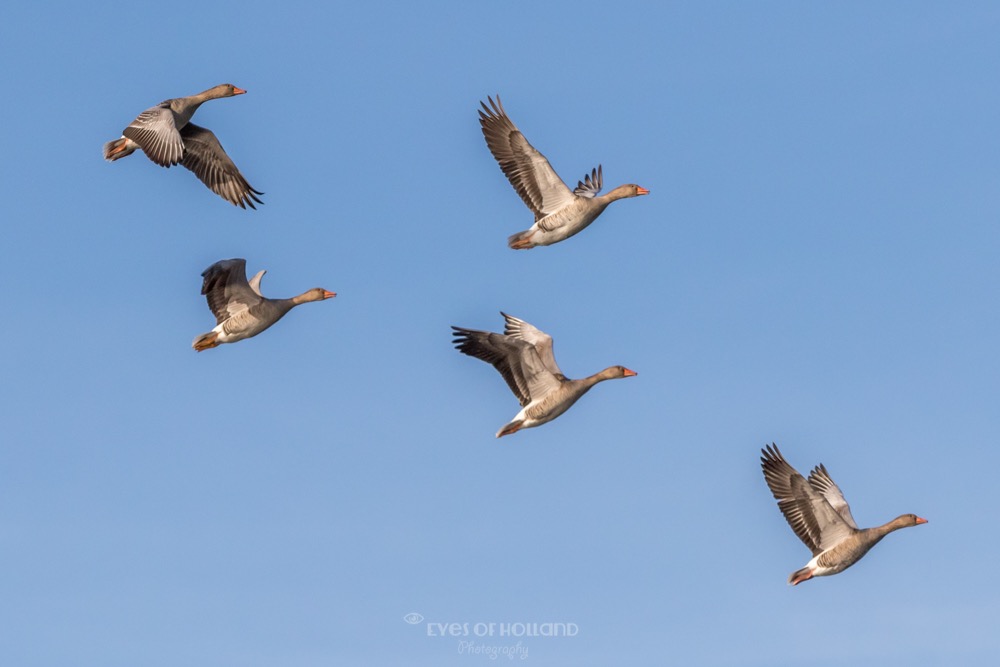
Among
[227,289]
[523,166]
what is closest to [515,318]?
[523,166]

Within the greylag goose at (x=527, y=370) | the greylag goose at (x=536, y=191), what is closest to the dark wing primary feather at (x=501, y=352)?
the greylag goose at (x=527, y=370)

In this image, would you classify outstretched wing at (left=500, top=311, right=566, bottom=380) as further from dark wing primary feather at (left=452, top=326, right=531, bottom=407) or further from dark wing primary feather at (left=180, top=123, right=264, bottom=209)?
dark wing primary feather at (left=180, top=123, right=264, bottom=209)

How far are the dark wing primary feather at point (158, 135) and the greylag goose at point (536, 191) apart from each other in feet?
Answer: 19.2

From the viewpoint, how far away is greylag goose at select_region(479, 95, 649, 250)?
32.3 m

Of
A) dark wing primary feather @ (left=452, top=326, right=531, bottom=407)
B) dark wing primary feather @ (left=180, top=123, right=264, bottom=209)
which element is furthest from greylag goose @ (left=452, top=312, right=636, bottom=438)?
dark wing primary feather @ (left=180, top=123, right=264, bottom=209)

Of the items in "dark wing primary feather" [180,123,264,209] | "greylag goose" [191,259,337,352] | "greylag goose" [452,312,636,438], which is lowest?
"greylag goose" [452,312,636,438]

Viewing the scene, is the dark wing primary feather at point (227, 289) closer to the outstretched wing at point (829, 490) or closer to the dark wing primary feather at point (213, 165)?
the dark wing primary feather at point (213, 165)

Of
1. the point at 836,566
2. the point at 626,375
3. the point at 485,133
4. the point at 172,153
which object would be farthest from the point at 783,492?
the point at 172,153


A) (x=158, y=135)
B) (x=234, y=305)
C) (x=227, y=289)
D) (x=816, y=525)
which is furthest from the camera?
(x=816, y=525)

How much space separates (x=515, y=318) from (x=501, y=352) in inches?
28.2

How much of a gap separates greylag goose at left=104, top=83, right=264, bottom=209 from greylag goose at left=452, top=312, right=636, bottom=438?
5.26 metres

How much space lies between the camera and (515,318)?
31.7 metres

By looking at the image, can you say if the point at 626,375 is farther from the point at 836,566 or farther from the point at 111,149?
the point at 111,149

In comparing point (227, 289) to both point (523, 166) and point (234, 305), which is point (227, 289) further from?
point (523, 166)
